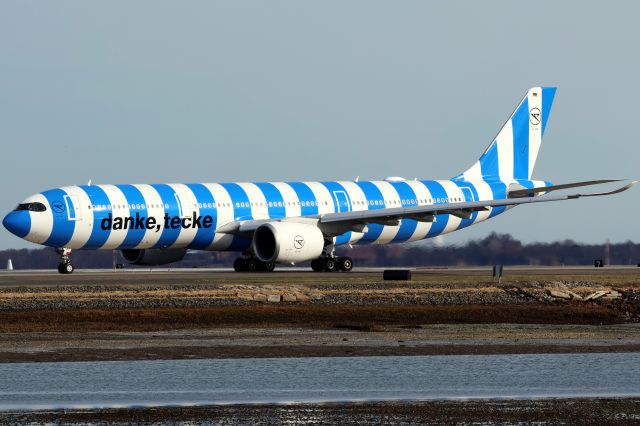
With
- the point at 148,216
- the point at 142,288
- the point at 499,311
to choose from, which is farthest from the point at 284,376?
the point at 148,216

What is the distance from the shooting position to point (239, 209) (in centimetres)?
4931

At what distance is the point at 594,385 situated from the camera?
1585 cm

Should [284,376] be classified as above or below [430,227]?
below

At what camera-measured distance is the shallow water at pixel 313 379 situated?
1491 centimetres

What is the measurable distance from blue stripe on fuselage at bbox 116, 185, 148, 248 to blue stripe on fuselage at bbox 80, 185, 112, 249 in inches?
33.3

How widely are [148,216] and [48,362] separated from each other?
28.1 metres

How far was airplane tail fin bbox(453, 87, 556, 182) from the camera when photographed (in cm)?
5841

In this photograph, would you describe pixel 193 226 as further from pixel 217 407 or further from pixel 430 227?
pixel 217 407

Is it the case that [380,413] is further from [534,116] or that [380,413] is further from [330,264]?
[534,116]

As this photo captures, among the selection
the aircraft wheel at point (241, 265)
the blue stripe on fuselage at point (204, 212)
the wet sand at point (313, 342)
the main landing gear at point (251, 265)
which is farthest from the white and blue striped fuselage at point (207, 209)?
the wet sand at point (313, 342)

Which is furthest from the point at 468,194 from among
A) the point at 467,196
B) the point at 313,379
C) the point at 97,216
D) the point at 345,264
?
the point at 313,379

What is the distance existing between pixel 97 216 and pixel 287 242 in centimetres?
729

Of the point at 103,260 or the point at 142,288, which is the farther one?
the point at 103,260

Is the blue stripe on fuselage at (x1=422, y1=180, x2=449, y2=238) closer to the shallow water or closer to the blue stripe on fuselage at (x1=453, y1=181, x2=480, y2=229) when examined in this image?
the blue stripe on fuselage at (x1=453, y1=181, x2=480, y2=229)
